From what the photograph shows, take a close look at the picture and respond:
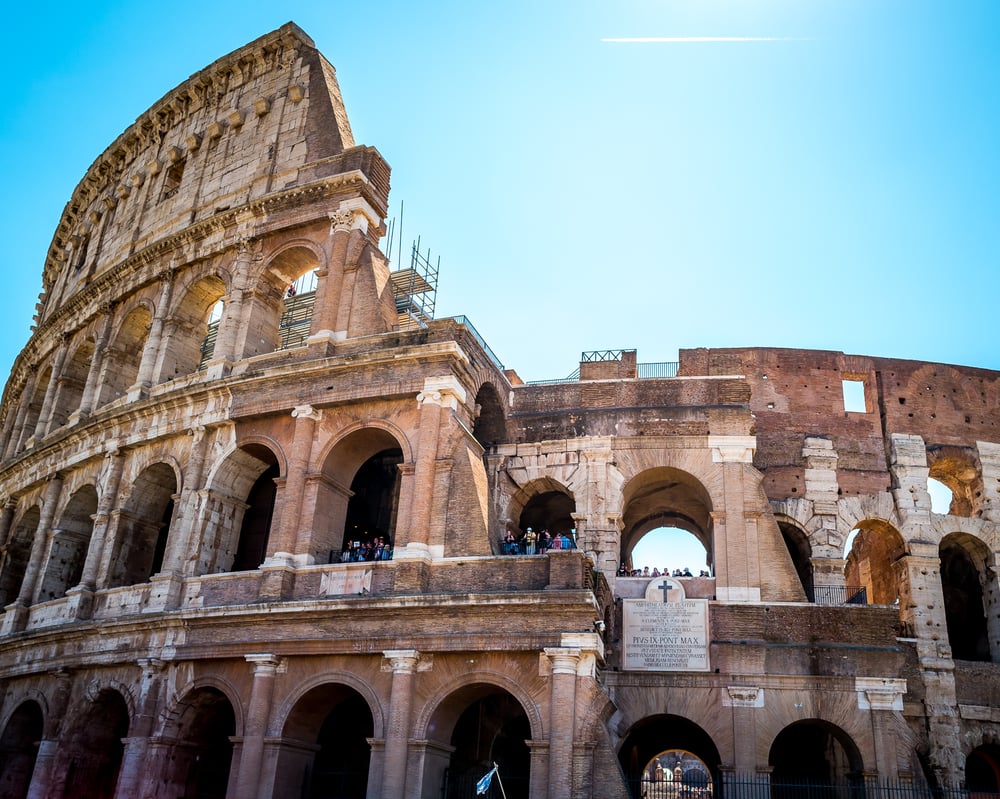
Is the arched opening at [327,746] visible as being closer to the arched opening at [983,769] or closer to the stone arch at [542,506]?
the stone arch at [542,506]

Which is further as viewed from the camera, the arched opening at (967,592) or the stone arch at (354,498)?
the arched opening at (967,592)

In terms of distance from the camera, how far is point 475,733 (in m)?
18.2

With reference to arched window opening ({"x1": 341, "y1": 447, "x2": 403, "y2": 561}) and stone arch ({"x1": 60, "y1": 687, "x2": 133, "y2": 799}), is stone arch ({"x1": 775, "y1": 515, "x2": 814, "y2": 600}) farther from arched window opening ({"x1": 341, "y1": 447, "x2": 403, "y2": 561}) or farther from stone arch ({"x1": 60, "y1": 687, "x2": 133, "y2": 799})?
stone arch ({"x1": 60, "y1": 687, "x2": 133, "y2": 799})

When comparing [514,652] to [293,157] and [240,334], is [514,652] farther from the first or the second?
[293,157]

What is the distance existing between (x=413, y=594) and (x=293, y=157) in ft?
38.7

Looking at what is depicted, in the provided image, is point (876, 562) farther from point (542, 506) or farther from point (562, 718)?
point (562, 718)

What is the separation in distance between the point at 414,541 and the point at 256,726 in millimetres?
4232

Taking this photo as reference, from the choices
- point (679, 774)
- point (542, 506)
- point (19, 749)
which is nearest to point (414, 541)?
point (542, 506)

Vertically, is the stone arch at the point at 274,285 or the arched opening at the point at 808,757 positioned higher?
the stone arch at the point at 274,285

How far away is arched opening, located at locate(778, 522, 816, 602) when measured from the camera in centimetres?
2122

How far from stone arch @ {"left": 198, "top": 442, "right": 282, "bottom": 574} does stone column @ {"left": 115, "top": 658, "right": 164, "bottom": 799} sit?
81.4 inches

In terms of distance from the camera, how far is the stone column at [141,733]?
56.9 ft

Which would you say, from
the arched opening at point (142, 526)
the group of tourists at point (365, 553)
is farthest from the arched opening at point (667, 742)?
the arched opening at point (142, 526)

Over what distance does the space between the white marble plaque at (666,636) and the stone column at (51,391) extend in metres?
→ 16.8
